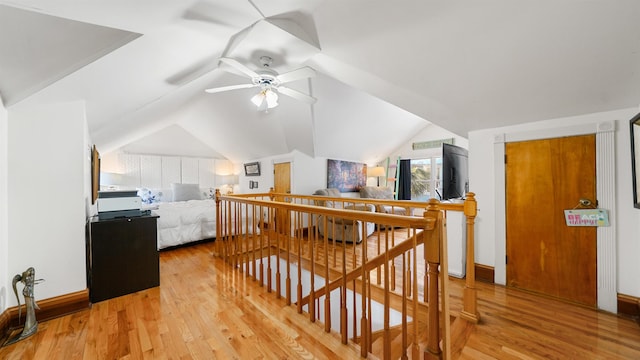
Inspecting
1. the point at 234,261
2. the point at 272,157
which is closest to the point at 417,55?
the point at 234,261

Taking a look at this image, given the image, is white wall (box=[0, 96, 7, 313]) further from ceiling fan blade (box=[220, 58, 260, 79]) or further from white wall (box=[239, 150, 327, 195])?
white wall (box=[239, 150, 327, 195])

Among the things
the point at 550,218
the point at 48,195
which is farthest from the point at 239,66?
the point at 550,218

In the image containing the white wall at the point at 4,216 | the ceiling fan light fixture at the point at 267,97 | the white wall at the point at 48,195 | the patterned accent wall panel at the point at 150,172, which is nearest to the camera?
the white wall at the point at 4,216

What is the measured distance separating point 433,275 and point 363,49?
6.28 ft

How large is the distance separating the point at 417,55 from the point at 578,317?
261 cm

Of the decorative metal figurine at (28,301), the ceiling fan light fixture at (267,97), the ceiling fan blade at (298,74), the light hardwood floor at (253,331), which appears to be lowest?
the light hardwood floor at (253,331)

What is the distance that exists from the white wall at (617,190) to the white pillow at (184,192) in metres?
5.86

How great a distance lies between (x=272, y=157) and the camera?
19.6 feet

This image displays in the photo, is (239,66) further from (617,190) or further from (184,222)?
(617,190)

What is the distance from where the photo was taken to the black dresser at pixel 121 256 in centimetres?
214

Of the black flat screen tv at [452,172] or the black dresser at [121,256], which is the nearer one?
the black dresser at [121,256]

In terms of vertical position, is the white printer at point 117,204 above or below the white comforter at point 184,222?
above

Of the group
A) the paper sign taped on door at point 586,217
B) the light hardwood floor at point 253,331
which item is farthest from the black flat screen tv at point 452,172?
the light hardwood floor at point 253,331

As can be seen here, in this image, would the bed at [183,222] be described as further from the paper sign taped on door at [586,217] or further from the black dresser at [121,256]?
the paper sign taped on door at [586,217]
